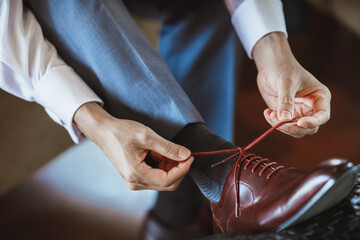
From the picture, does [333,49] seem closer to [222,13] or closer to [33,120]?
[222,13]

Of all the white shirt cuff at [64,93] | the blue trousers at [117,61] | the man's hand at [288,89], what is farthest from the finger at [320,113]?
the white shirt cuff at [64,93]

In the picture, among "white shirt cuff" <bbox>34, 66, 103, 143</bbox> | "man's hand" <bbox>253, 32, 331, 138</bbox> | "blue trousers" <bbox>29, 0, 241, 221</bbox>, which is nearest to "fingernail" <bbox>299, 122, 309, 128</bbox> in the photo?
"man's hand" <bbox>253, 32, 331, 138</bbox>

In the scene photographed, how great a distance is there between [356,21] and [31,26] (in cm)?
115

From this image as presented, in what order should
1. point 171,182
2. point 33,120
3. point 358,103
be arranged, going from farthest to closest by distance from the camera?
point 358,103 → point 33,120 → point 171,182

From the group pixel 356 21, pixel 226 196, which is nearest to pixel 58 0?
pixel 226 196

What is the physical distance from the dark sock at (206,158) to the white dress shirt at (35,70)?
0.41 ft

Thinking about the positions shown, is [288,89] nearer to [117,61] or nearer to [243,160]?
[243,160]

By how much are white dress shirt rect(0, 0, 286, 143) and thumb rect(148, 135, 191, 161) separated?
0.10 meters

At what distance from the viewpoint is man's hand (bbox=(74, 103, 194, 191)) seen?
0.45 metres

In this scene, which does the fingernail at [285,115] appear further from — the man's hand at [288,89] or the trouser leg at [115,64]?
the trouser leg at [115,64]

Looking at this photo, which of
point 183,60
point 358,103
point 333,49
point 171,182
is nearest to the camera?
point 171,182

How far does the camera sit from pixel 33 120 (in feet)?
2.31

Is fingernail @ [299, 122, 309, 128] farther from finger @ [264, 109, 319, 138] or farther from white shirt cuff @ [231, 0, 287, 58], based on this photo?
white shirt cuff @ [231, 0, 287, 58]

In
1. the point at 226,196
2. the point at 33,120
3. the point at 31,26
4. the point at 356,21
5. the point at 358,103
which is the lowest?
the point at 358,103
